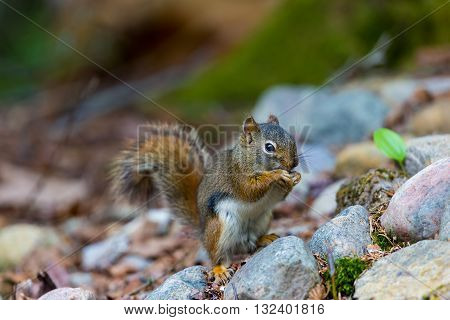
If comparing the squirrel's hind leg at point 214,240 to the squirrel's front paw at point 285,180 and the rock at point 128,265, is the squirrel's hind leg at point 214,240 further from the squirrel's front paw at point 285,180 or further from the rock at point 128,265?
the rock at point 128,265

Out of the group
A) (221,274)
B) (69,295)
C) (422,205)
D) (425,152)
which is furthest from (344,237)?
(69,295)

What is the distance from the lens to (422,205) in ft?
9.51

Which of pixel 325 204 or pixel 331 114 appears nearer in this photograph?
pixel 325 204

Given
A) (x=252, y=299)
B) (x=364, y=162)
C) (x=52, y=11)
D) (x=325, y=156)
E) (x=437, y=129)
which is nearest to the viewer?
(x=252, y=299)

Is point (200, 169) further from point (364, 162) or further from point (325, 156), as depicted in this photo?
point (325, 156)

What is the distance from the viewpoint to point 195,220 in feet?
13.6

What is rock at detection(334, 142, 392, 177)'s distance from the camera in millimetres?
4457

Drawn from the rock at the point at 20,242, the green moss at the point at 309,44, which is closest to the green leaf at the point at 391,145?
the rock at the point at 20,242

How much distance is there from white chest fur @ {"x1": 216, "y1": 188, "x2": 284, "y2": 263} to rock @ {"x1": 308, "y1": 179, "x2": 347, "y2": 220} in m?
0.50

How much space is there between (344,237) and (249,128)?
41.3 inches

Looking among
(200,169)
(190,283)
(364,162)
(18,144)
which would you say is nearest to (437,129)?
(364,162)

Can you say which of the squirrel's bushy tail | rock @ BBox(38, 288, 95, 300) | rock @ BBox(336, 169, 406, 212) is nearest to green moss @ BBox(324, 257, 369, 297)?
rock @ BBox(336, 169, 406, 212)

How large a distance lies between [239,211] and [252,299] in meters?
1.04

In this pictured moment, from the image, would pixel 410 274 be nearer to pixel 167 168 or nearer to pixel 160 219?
pixel 167 168
